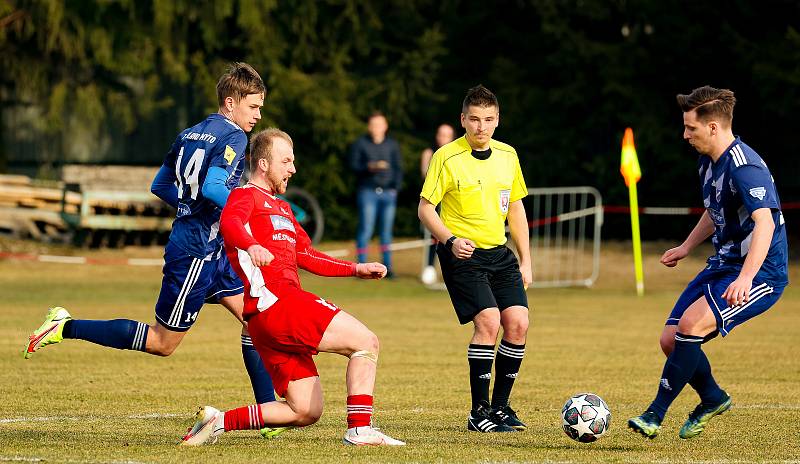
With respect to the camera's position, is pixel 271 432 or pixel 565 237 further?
pixel 565 237

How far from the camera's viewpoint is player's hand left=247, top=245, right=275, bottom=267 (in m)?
6.16

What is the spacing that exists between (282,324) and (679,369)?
7.15 ft

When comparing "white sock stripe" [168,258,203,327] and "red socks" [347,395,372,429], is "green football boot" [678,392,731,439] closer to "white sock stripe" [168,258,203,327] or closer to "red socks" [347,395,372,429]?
"red socks" [347,395,372,429]

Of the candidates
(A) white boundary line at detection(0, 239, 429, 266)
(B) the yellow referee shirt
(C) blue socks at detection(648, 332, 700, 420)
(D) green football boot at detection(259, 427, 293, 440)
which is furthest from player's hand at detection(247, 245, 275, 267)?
(A) white boundary line at detection(0, 239, 429, 266)

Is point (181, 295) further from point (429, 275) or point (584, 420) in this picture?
point (429, 275)

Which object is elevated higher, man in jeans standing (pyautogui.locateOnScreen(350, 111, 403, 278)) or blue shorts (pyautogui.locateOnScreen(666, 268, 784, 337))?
man in jeans standing (pyautogui.locateOnScreen(350, 111, 403, 278))

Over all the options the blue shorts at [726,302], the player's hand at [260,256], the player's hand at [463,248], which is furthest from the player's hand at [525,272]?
the player's hand at [260,256]

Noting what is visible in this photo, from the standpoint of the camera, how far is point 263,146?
22.4 ft

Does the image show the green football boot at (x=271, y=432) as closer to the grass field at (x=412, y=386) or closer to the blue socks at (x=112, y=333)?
the grass field at (x=412, y=386)

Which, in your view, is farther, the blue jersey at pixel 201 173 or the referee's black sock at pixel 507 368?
the referee's black sock at pixel 507 368

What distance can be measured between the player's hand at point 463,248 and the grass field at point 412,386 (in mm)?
1003

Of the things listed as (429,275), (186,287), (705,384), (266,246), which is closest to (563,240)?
(429,275)

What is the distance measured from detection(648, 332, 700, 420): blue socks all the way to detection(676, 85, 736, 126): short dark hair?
1203 mm

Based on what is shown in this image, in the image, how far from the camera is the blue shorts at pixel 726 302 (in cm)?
711
